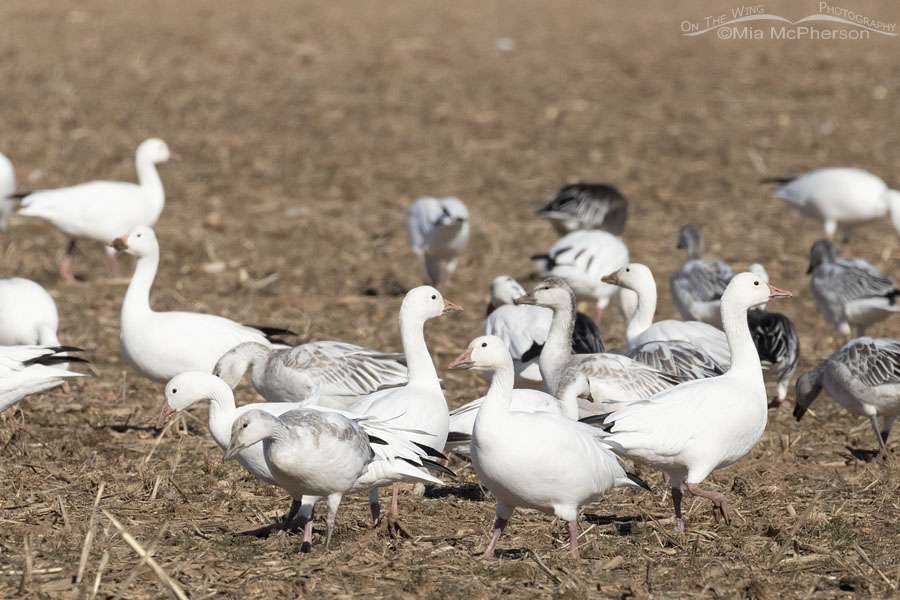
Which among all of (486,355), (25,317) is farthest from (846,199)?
(25,317)

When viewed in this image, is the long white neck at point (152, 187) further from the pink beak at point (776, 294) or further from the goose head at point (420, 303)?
the pink beak at point (776, 294)

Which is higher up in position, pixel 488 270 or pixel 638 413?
pixel 638 413

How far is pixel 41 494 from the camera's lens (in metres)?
6.27

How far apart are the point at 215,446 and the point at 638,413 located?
9.49 feet

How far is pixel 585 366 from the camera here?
7270 mm

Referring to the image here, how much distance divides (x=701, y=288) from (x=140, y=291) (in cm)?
434

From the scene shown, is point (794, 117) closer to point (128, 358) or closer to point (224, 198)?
point (224, 198)

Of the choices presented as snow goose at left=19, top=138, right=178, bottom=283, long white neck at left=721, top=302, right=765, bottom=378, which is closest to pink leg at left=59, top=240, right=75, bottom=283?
snow goose at left=19, top=138, right=178, bottom=283

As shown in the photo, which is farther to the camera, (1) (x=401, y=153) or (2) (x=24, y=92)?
(2) (x=24, y=92)

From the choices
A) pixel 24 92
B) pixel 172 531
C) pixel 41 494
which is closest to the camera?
pixel 172 531

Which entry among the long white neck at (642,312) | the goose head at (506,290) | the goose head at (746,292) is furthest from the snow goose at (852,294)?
the goose head at (746,292)

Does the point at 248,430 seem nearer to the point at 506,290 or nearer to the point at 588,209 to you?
the point at 506,290

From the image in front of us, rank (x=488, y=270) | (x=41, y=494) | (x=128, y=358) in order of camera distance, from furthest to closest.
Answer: (x=488, y=270) → (x=128, y=358) → (x=41, y=494)

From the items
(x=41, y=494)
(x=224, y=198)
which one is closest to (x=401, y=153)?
(x=224, y=198)
